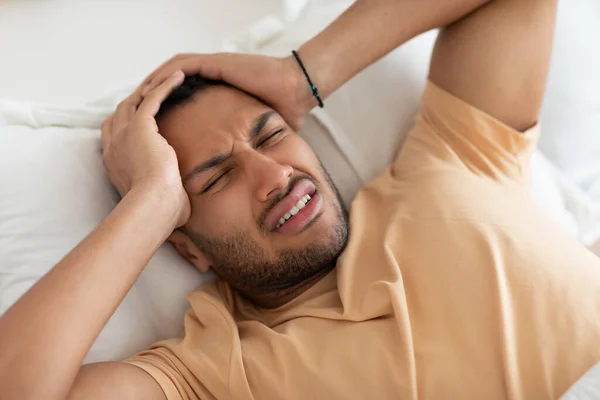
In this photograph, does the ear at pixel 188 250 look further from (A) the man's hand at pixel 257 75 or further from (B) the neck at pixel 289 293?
(A) the man's hand at pixel 257 75

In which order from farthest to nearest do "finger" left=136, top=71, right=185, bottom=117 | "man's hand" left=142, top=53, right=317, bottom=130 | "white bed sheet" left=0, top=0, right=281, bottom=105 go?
"white bed sheet" left=0, top=0, right=281, bottom=105
"man's hand" left=142, top=53, right=317, bottom=130
"finger" left=136, top=71, right=185, bottom=117

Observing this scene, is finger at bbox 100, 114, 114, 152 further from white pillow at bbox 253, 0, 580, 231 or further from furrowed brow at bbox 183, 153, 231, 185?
white pillow at bbox 253, 0, 580, 231

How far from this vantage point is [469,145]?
4.18ft

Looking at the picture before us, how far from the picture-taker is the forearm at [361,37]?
1336 millimetres

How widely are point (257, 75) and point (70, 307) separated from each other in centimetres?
68

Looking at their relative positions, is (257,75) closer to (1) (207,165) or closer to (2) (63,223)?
(1) (207,165)

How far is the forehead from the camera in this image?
1.17 metres

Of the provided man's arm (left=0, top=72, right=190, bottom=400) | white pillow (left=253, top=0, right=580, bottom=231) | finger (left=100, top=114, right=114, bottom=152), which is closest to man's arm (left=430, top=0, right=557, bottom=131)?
white pillow (left=253, top=0, right=580, bottom=231)

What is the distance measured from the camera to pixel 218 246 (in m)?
1.18

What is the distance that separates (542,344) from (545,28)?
73 centimetres

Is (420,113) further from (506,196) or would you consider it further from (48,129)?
(48,129)

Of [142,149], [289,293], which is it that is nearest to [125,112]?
[142,149]

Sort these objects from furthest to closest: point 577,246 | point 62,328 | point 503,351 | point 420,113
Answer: point 420,113 → point 577,246 → point 503,351 → point 62,328

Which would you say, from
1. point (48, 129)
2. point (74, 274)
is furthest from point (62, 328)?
point (48, 129)
